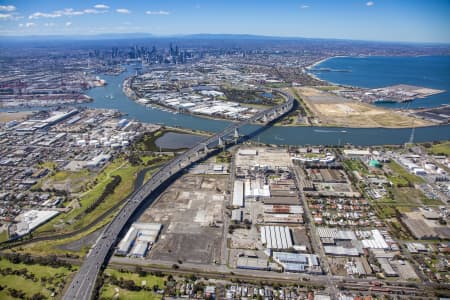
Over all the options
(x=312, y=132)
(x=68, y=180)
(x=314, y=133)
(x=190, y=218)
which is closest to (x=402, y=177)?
(x=314, y=133)

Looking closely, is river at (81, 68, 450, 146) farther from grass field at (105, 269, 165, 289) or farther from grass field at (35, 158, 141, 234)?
grass field at (105, 269, 165, 289)

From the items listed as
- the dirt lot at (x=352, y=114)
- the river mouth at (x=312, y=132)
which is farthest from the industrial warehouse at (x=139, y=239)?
the dirt lot at (x=352, y=114)

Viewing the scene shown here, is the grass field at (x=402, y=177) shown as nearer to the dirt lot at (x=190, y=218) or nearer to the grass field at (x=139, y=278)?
the dirt lot at (x=190, y=218)

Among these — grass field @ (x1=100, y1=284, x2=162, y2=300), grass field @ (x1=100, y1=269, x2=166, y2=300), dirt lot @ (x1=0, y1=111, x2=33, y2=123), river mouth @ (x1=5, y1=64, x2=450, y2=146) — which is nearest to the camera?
grass field @ (x1=100, y1=284, x2=162, y2=300)

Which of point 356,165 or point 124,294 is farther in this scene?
point 356,165

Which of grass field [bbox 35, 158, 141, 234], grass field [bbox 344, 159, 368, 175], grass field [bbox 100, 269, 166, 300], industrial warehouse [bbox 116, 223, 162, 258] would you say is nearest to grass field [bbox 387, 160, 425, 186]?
grass field [bbox 344, 159, 368, 175]

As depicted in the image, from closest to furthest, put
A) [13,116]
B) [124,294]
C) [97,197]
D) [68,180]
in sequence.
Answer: [124,294] → [97,197] → [68,180] → [13,116]

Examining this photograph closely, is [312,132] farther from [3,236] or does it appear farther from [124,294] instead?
[3,236]
